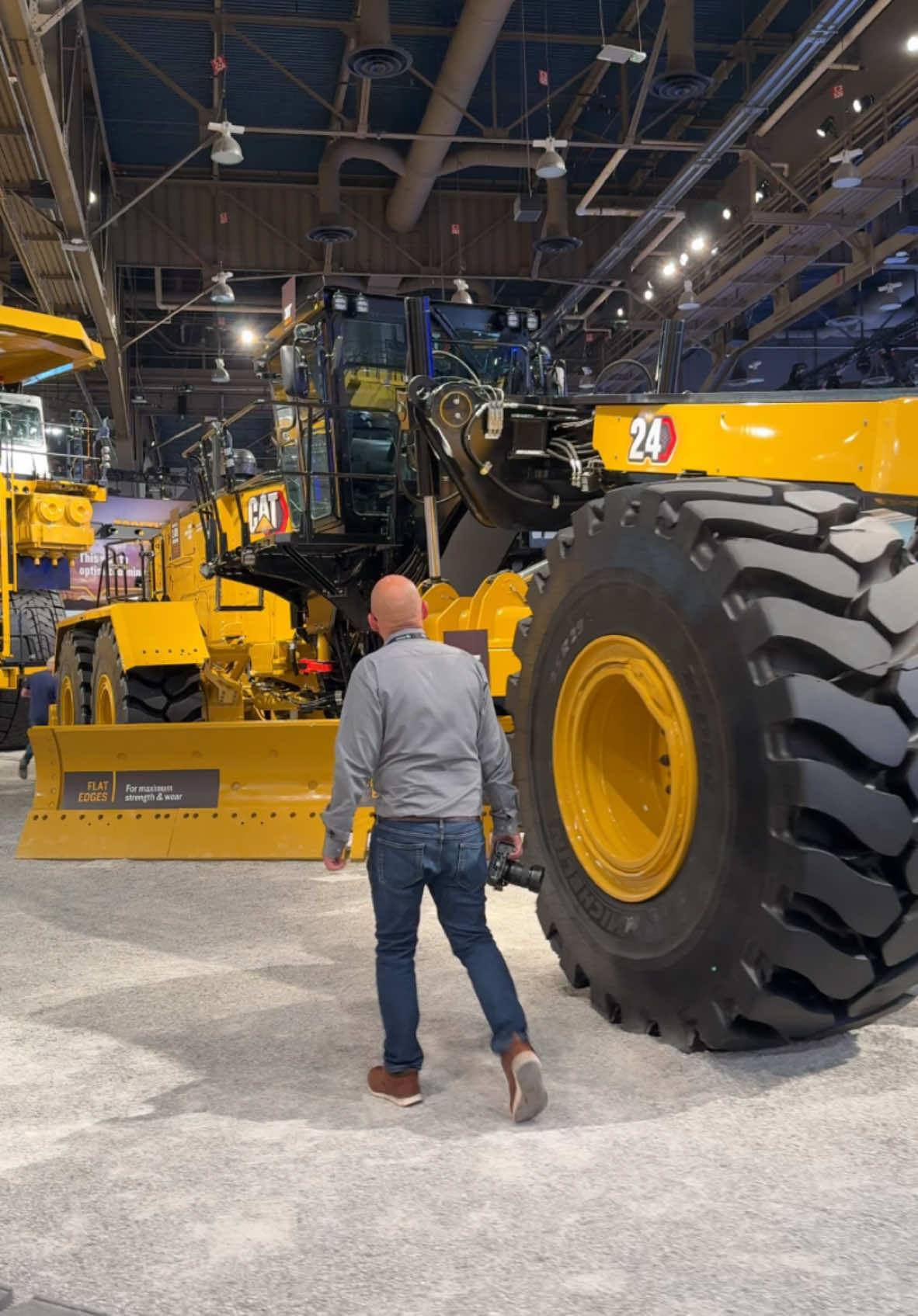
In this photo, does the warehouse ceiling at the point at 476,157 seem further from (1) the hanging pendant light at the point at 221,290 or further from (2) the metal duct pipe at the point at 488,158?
(1) the hanging pendant light at the point at 221,290

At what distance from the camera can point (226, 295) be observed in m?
16.8

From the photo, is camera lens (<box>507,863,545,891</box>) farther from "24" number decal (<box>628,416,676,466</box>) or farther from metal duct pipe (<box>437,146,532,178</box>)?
metal duct pipe (<box>437,146,532,178</box>)

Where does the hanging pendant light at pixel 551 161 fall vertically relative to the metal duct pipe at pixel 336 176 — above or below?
below

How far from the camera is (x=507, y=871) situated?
389cm

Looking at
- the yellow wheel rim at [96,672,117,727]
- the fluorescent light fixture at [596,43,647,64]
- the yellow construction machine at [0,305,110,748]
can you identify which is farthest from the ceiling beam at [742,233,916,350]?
the yellow wheel rim at [96,672,117,727]

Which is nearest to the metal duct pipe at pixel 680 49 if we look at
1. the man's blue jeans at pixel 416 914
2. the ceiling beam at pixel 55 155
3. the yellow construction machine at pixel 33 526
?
the ceiling beam at pixel 55 155

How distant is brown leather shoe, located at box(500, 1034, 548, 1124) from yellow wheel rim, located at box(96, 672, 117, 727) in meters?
6.93

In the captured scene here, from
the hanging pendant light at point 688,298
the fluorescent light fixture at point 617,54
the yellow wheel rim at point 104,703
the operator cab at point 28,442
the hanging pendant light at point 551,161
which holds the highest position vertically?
the fluorescent light fixture at point 617,54

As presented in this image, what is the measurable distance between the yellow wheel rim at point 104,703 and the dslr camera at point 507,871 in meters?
6.42

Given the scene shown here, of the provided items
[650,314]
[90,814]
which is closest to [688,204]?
[650,314]

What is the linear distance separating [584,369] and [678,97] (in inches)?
445

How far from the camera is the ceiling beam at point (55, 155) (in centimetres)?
961

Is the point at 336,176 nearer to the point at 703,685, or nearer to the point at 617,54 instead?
the point at 617,54

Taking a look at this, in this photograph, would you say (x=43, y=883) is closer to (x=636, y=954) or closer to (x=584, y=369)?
(x=636, y=954)
